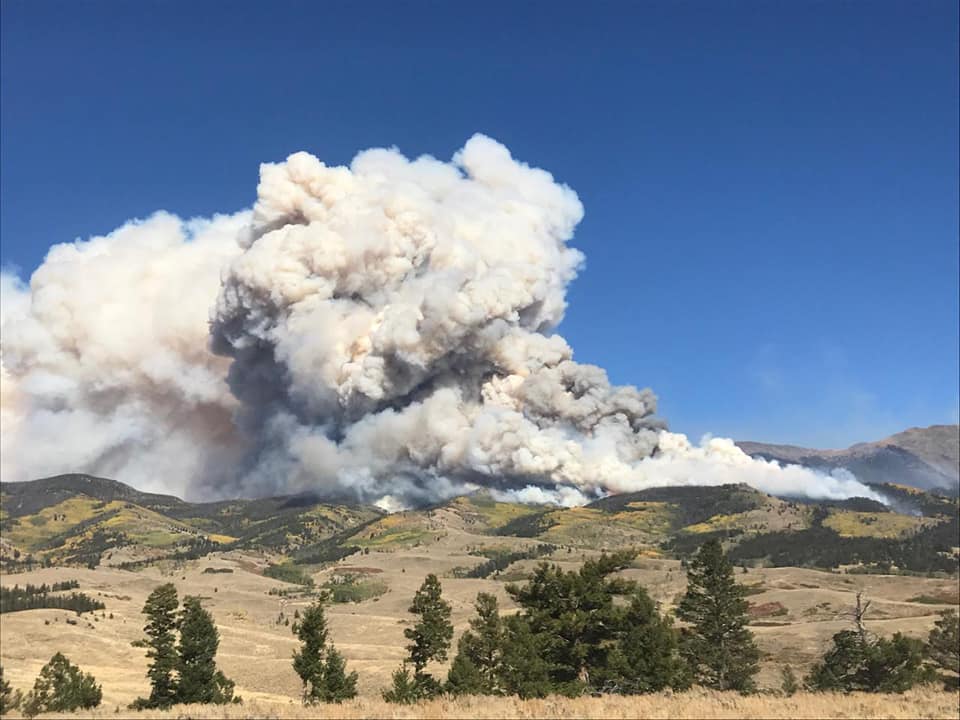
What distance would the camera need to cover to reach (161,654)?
59.4 meters

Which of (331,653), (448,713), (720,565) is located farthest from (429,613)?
(448,713)

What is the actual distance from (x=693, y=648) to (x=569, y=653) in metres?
19.6

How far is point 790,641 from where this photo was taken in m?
93.4

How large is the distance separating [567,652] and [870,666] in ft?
87.1

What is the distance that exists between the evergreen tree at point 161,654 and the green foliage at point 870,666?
47643mm

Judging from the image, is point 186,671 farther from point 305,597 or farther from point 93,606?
point 305,597

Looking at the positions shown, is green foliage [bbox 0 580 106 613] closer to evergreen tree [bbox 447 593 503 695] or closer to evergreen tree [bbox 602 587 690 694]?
evergreen tree [bbox 447 593 503 695]

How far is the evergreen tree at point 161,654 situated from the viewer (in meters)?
58.0

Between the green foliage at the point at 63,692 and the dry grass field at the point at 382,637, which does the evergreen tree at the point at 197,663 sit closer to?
the dry grass field at the point at 382,637

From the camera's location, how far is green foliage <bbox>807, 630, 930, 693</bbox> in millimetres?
56375

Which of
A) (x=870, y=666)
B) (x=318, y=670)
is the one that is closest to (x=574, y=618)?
(x=318, y=670)

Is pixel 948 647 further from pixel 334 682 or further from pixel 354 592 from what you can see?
pixel 354 592

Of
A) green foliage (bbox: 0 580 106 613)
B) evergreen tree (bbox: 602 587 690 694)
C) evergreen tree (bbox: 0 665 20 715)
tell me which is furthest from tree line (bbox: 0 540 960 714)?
green foliage (bbox: 0 580 106 613)

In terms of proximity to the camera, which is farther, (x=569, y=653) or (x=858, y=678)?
(x=858, y=678)
